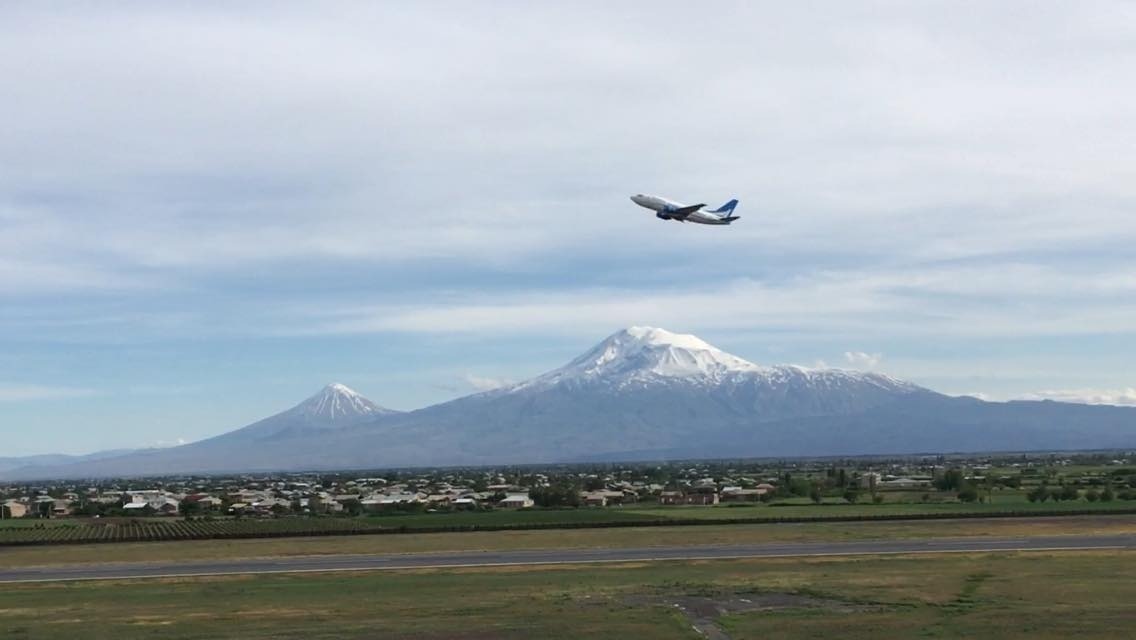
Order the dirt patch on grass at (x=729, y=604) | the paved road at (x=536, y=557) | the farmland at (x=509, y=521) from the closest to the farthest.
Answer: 1. the dirt patch on grass at (x=729, y=604)
2. the paved road at (x=536, y=557)
3. the farmland at (x=509, y=521)

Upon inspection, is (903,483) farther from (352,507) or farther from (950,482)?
(352,507)

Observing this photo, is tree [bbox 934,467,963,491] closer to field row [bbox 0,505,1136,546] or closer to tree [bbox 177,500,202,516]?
field row [bbox 0,505,1136,546]

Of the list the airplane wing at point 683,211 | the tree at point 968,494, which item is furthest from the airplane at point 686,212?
the tree at point 968,494

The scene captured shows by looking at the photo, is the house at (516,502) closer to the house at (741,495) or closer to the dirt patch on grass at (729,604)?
the house at (741,495)

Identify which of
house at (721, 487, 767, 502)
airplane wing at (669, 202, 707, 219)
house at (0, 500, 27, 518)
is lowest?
house at (0, 500, 27, 518)

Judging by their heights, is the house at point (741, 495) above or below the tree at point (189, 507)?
above

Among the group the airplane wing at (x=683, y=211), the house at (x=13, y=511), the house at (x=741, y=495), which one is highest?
the airplane wing at (x=683, y=211)

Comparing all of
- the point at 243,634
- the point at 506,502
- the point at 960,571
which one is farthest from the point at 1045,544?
the point at 506,502

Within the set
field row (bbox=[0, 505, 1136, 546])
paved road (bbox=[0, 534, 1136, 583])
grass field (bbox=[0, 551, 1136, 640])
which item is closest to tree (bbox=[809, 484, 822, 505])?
field row (bbox=[0, 505, 1136, 546])
